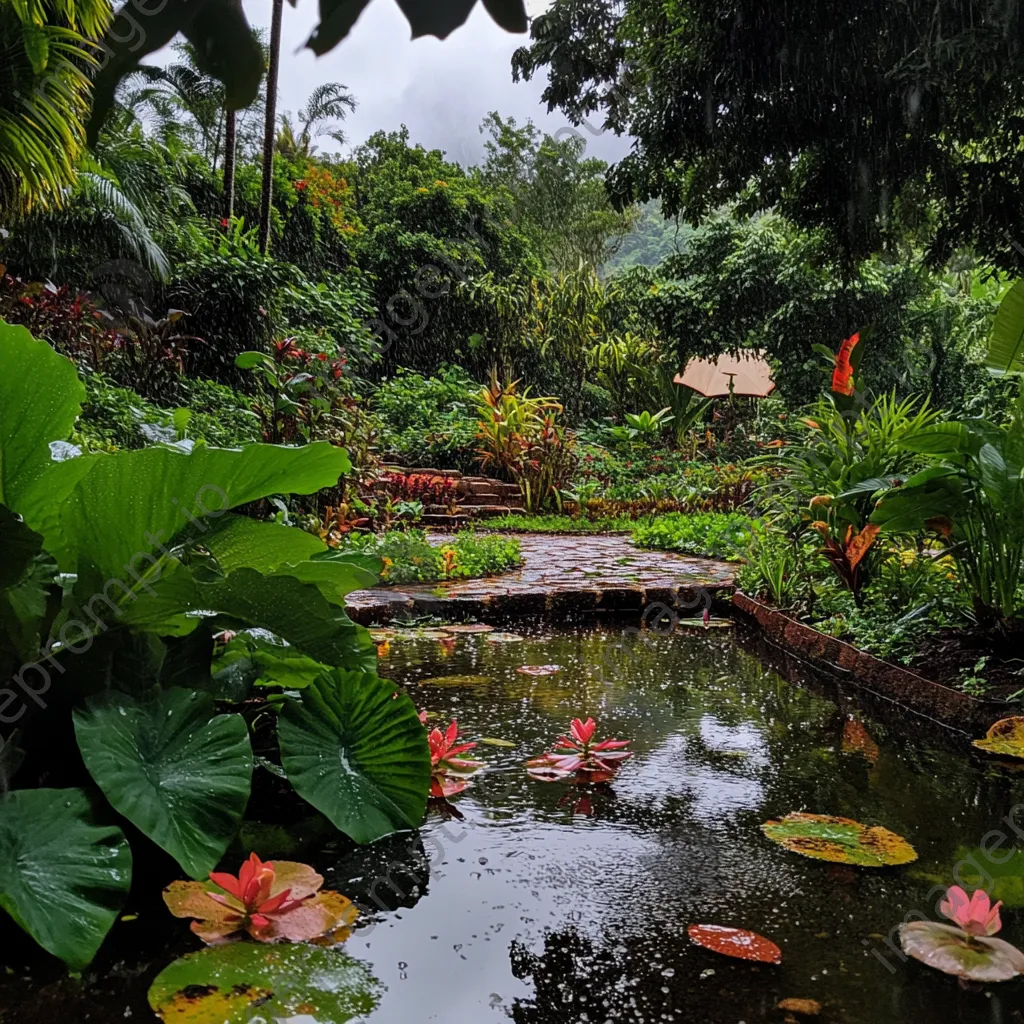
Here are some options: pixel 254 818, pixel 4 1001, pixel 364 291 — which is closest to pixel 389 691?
pixel 254 818

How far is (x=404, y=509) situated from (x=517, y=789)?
597cm

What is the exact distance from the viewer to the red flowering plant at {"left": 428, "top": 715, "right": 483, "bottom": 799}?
6.61 ft

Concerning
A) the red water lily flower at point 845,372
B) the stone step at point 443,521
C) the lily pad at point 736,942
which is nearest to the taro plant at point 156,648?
the lily pad at point 736,942

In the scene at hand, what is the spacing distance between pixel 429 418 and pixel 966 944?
443 inches

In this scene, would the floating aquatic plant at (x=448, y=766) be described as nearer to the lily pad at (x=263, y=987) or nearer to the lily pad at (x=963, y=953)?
the lily pad at (x=263, y=987)

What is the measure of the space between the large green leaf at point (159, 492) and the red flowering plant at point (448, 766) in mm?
758

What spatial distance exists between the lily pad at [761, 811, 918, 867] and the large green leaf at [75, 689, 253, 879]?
112 cm

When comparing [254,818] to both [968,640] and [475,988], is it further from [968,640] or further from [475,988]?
[968,640]

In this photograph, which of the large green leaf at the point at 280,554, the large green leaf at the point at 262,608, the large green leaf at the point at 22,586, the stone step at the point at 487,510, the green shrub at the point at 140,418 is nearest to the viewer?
the large green leaf at the point at 22,586

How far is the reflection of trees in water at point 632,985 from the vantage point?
1185mm

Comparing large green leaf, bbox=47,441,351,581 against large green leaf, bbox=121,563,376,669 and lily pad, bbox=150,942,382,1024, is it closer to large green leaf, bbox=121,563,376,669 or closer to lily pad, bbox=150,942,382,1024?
large green leaf, bbox=121,563,376,669

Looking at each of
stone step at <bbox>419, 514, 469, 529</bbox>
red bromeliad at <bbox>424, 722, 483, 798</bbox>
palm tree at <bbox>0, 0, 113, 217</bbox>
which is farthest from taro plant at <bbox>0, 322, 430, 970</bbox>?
stone step at <bbox>419, 514, 469, 529</bbox>

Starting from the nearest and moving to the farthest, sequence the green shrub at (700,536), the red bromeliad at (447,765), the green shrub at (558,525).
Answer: the red bromeliad at (447,765)
the green shrub at (700,536)
the green shrub at (558,525)

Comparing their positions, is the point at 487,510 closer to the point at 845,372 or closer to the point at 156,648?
the point at 845,372
